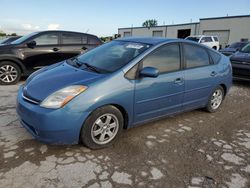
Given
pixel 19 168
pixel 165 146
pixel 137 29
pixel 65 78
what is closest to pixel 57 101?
pixel 65 78

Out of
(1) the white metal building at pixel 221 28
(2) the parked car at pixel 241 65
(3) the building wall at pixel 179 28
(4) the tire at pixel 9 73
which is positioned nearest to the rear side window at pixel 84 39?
(4) the tire at pixel 9 73

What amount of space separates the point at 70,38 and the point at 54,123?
17.8 feet

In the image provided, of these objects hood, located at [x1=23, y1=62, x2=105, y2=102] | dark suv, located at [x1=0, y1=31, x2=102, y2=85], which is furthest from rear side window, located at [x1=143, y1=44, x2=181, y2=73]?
dark suv, located at [x1=0, y1=31, x2=102, y2=85]

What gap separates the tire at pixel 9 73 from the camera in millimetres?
6684

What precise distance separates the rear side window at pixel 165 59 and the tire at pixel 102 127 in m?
0.88

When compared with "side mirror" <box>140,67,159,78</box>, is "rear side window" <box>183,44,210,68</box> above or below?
above

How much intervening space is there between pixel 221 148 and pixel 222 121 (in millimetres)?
1250

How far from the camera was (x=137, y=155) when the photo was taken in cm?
325

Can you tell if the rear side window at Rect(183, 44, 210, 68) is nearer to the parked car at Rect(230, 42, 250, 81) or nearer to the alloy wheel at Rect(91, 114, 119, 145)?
the alloy wheel at Rect(91, 114, 119, 145)

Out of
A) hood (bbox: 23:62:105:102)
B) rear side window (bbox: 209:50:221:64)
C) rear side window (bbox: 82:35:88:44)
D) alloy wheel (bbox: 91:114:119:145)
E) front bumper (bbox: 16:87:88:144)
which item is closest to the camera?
front bumper (bbox: 16:87:88:144)

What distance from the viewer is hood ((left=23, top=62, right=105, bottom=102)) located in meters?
3.13

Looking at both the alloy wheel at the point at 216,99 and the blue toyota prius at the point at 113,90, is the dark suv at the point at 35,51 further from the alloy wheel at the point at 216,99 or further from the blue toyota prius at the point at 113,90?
the alloy wheel at the point at 216,99

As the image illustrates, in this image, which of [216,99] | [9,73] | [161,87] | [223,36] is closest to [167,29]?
[223,36]

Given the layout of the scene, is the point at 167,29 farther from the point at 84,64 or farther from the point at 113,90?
the point at 113,90
